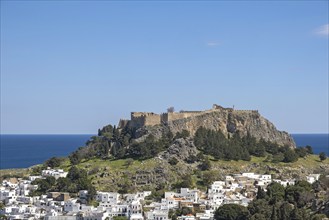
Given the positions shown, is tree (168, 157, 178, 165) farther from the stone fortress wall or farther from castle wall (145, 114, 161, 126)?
castle wall (145, 114, 161, 126)

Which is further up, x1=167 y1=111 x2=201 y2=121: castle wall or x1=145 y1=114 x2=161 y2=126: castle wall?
x1=167 y1=111 x2=201 y2=121: castle wall

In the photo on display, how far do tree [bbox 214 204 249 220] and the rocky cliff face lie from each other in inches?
1033

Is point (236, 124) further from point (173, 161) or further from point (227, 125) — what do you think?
point (173, 161)

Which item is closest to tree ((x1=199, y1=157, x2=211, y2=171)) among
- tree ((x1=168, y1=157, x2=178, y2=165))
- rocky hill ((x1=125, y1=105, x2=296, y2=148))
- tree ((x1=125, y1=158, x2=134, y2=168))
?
tree ((x1=168, y1=157, x2=178, y2=165))

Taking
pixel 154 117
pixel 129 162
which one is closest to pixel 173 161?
pixel 129 162

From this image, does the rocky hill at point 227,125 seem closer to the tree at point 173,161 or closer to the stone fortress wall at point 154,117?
the stone fortress wall at point 154,117

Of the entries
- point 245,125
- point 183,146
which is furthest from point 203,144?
point 245,125

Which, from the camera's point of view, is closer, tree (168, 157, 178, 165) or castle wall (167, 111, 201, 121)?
tree (168, 157, 178, 165)

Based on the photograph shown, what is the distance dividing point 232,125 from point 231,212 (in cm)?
3277

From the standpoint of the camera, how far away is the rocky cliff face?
304ft

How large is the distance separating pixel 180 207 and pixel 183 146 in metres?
16.8

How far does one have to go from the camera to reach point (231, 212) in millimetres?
65750

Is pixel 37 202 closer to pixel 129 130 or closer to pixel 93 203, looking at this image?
pixel 93 203

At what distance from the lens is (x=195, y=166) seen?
84938 mm
